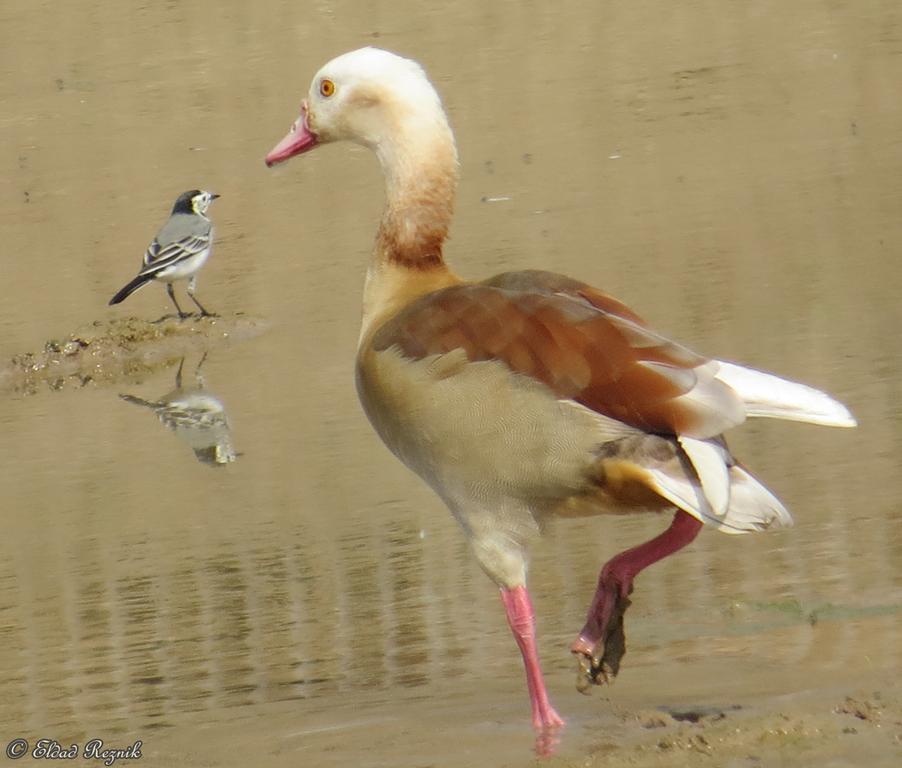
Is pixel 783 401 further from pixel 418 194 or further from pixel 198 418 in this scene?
pixel 198 418

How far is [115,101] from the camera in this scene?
16.6 meters

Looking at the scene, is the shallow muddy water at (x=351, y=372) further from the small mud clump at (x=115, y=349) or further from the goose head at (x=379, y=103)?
the goose head at (x=379, y=103)

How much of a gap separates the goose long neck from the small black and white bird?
6.20 m

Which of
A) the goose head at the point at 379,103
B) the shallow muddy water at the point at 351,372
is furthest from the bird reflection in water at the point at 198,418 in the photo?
the goose head at the point at 379,103

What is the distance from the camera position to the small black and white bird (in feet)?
39.9

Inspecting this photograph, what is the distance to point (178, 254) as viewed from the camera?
40.0 ft

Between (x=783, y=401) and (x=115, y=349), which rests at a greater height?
(x=783, y=401)

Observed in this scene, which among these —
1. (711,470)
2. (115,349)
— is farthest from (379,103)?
(115,349)

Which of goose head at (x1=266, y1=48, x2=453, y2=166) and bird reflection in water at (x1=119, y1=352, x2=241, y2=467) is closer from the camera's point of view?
goose head at (x1=266, y1=48, x2=453, y2=166)

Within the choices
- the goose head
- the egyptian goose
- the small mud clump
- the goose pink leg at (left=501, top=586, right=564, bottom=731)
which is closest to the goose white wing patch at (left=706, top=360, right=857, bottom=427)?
the egyptian goose

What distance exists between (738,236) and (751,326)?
7.19 feet

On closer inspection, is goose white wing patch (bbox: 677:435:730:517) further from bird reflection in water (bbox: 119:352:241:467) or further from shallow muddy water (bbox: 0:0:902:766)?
bird reflection in water (bbox: 119:352:241:467)

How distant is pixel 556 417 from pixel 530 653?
0.75 meters

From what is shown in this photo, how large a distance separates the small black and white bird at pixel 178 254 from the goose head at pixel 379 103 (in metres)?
5.95
